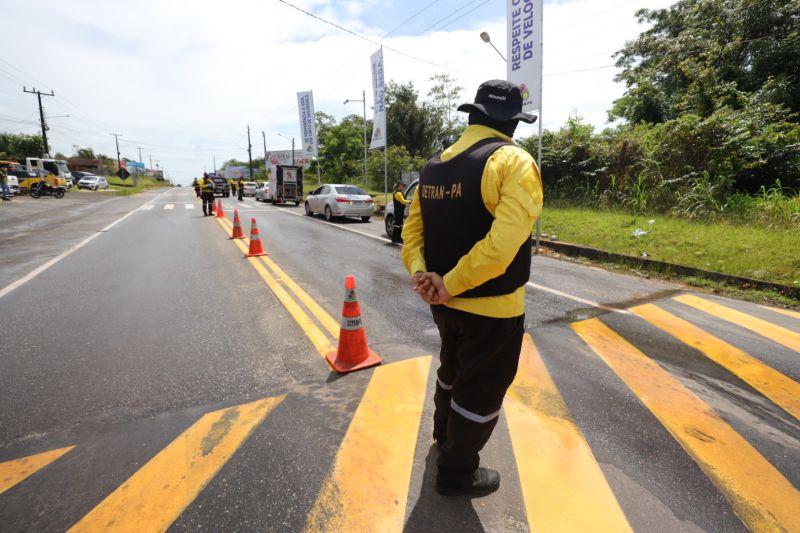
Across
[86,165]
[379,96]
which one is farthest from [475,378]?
[86,165]

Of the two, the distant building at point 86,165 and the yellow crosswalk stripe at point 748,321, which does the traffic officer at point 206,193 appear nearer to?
the yellow crosswalk stripe at point 748,321

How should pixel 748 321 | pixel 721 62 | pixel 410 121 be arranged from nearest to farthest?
pixel 748 321, pixel 721 62, pixel 410 121

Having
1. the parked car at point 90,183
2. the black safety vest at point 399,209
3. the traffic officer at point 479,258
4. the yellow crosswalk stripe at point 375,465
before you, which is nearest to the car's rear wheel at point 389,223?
the black safety vest at point 399,209

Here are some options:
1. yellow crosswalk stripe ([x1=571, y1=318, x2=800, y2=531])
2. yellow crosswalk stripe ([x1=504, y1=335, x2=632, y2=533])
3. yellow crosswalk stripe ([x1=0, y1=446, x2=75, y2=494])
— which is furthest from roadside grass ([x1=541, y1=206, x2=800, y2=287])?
yellow crosswalk stripe ([x1=0, y1=446, x2=75, y2=494])

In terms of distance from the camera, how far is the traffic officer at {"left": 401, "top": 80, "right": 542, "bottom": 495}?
165 cm

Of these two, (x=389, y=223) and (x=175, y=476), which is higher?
(x=389, y=223)

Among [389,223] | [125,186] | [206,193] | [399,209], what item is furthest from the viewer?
[125,186]

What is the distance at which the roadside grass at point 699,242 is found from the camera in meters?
6.44

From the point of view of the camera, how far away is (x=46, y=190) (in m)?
27.5

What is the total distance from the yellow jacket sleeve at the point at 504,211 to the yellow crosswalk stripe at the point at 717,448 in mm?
1725

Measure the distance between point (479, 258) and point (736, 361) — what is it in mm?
3481

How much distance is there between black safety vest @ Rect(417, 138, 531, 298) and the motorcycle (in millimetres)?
35374

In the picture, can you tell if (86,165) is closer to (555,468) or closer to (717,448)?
(555,468)

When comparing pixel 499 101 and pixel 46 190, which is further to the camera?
pixel 46 190
